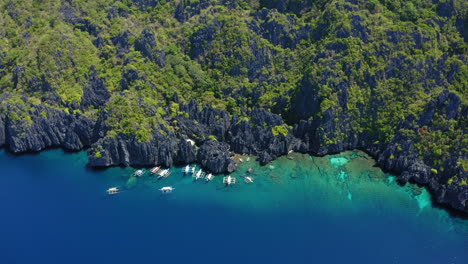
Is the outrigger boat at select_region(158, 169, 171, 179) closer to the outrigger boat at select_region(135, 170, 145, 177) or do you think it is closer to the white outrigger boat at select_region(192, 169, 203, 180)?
the outrigger boat at select_region(135, 170, 145, 177)

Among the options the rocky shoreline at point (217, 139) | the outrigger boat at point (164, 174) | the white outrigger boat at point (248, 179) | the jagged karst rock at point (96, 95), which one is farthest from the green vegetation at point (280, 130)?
the jagged karst rock at point (96, 95)

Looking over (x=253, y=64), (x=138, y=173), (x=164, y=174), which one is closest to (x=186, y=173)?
(x=164, y=174)

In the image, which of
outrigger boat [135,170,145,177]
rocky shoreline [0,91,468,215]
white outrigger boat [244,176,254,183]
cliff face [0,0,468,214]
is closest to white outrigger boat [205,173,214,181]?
rocky shoreline [0,91,468,215]

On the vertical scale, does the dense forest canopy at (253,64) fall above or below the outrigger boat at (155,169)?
above

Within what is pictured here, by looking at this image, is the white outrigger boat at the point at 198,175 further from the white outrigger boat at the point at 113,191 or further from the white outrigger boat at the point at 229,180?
the white outrigger boat at the point at 113,191

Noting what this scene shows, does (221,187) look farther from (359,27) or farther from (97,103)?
(359,27)

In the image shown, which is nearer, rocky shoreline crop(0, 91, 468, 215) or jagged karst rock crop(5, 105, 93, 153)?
rocky shoreline crop(0, 91, 468, 215)

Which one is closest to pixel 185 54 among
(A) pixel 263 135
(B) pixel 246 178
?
(A) pixel 263 135

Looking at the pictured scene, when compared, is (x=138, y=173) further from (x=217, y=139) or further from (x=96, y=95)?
(x=96, y=95)
